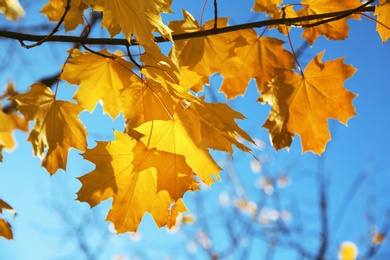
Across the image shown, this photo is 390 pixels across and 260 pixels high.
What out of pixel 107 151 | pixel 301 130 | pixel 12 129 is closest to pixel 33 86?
pixel 107 151

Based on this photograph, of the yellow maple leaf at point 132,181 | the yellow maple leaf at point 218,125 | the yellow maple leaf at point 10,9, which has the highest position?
the yellow maple leaf at point 10,9

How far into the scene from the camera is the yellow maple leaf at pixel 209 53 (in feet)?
4.60

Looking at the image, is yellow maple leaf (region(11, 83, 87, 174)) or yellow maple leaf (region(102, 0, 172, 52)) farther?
yellow maple leaf (region(11, 83, 87, 174))

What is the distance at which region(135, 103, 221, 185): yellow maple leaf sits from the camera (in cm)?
111

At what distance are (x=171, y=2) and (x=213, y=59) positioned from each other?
10.5 inches

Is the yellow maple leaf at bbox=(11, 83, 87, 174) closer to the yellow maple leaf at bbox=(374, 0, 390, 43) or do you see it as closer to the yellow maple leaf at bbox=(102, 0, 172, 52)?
the yellow maple leaf at bbox=(102, 0, 172, 52)

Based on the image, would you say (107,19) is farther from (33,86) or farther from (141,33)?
(33,86)

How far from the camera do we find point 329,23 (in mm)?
1448

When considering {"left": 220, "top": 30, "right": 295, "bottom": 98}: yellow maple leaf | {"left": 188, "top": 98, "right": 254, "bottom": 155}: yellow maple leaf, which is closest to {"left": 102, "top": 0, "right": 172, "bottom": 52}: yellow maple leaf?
{"left": 188, "top": 98, "right": 254, "bottom": 155}: yellow maple leaf

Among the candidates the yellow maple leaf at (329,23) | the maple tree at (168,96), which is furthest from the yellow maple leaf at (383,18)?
the yellow maple leaf at (329,23)

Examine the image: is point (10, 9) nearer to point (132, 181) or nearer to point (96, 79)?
point (96, 79)

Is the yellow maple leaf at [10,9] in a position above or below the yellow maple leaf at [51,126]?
above

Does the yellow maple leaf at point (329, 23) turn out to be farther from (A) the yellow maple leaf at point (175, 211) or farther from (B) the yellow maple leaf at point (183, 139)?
(A) the yellow maple leaf at point (175, 211)

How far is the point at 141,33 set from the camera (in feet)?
3.14
